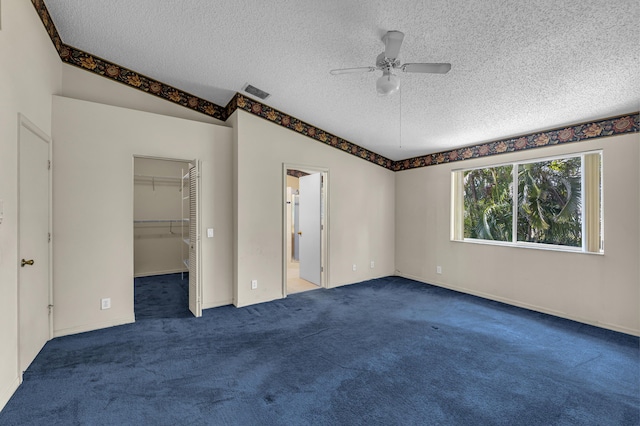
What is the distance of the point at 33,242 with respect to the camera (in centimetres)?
265

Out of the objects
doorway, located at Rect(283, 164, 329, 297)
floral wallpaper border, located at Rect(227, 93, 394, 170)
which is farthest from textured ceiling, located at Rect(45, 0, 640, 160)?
doorway, located at Rect(283, 164, 329, 297)

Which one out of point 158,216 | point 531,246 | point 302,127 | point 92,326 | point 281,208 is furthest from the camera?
point 158,216

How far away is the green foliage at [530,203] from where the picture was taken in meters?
3.78

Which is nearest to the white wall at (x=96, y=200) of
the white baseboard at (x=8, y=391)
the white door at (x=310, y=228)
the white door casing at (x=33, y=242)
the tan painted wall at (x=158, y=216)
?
the white door casing at (x=33, y=242)

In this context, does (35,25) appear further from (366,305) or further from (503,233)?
(503,233)

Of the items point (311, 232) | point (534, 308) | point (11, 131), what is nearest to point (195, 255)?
point (11, 131)

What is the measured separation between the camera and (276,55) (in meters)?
3.03

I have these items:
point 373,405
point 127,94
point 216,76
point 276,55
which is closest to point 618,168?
point 373,405

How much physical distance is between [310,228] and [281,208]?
1119 mm

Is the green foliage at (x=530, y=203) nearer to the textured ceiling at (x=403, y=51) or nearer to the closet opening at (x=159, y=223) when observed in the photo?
the textured ceiling at (x=403, y=51)

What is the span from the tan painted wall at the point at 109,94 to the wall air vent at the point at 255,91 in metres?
1.02

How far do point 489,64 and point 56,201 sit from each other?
15.2 ft

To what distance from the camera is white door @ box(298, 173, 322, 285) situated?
5.20 metres

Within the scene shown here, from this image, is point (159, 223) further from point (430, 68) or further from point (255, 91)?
point (430, 68)
